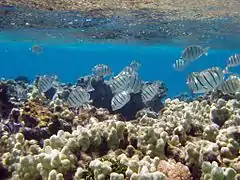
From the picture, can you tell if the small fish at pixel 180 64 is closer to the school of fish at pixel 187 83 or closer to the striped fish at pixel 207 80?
the school of fish at pixel 187 83

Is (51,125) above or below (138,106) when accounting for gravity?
above

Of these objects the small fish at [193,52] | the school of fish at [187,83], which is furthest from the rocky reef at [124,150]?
the small fish at [193,52]

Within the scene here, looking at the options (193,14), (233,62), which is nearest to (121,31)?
(193,14)

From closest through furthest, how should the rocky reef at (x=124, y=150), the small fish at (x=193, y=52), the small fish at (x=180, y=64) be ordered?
the rocky reef at (x=124, y=150), the small fish at (x=193, y=52), the small fish at (x=180, y=64)

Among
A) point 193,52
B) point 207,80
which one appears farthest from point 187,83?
point 193,52

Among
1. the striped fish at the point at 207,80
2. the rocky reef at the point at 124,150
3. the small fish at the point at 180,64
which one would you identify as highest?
the striped fish at the point at 207,80

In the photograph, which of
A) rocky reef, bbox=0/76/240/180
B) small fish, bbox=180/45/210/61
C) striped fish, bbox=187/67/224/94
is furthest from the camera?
small fish, bbox=180/45/210/61

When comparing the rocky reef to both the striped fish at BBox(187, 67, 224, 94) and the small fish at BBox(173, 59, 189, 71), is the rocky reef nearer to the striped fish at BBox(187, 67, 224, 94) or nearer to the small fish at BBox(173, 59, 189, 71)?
the striped fish at BBox(187, 67, 224, 94)

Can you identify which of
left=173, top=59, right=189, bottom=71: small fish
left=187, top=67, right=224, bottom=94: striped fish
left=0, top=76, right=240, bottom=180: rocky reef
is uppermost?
left=187, top=67, right=224, bottom=94: striped fish

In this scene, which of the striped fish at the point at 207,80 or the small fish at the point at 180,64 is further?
the small fish at the point at 180,64

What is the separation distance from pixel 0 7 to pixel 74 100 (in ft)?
50.3

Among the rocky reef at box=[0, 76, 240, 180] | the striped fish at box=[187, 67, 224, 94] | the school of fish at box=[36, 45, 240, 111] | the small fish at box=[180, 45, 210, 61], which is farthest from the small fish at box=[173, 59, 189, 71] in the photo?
the striped fish at box=[187, 67, 224, 94]

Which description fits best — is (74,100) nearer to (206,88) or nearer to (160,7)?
(206,88)

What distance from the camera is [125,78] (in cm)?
831
